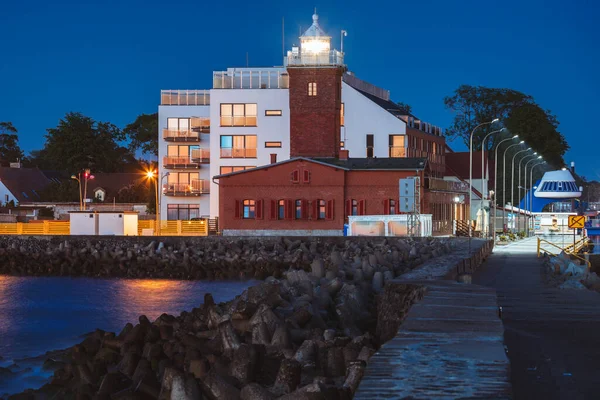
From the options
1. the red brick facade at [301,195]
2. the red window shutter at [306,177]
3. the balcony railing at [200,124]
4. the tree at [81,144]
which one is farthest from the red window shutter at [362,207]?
the tree at [81,144]

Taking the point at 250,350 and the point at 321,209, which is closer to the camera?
the point at 250,350

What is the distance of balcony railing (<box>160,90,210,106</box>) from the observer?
7619 cm

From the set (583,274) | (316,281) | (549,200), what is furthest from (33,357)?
(549,200)

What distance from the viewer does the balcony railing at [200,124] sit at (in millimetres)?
74000

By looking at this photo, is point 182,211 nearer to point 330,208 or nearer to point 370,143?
point 370,143

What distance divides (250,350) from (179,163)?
65066 mm

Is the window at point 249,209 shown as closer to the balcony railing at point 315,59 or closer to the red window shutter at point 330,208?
the red window shutter at point 330,208

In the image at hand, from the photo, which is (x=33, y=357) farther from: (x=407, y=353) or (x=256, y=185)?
(x=256, y=185)

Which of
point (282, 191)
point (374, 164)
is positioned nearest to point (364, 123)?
point (374, 164)

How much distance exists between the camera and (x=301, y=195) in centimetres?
5522

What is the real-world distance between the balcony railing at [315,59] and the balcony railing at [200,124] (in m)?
13.5

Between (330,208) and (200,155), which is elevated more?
(200,155)

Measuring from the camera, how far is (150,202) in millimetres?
86188

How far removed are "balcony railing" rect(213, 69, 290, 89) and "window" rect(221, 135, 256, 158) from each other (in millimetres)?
4364
